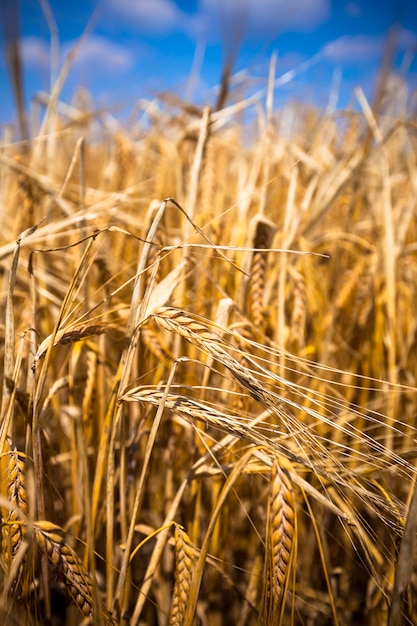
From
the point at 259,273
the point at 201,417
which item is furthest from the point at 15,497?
the point at 259,273

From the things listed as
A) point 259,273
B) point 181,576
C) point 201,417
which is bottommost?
point 181,576

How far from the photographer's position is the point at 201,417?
0.38 meters

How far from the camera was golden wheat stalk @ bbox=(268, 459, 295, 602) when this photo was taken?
36 centimetres

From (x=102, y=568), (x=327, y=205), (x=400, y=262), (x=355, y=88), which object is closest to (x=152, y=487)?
(x=102, y=568)

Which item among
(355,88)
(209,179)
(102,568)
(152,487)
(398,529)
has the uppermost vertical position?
(355,88)

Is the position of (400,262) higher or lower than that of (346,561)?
higher

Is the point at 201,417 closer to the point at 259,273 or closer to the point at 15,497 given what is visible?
the point at 15,497

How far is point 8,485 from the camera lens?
0.37 meters

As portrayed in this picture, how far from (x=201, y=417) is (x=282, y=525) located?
115 millimetres

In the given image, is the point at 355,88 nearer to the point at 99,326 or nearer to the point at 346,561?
the point at 99,326

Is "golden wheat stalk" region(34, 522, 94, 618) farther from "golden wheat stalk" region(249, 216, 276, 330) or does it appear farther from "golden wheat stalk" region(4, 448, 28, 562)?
"golden wheat stalk" region(249, 216, 276, 330)

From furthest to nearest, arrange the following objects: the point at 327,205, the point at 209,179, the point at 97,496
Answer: the point at 209,179 < the point at 327,205 < the point at 97,496

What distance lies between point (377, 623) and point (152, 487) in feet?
1.33

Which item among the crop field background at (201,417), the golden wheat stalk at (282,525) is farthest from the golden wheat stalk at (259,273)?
the golden wheat stalk at (282,525)
